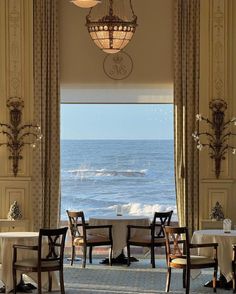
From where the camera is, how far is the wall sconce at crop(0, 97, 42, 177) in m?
14.3

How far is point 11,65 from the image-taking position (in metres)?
Answer: 14.4

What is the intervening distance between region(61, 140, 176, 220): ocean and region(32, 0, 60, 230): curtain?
38.6 ft

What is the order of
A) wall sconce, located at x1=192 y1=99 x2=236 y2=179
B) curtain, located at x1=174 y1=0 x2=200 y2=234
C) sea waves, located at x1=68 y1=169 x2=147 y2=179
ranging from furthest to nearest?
sea waves, located at x1=68 y1=169 x2=147 y2=179, curtain, located at x1=174 y1=0 x2=200 y2=234, wall sconce, located at x1=192 y1=99 x2=236 y2=179

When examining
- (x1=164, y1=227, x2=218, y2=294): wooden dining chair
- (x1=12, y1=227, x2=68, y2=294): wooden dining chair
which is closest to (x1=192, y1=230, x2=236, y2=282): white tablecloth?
(x1=164, y1=227, x2=218, y2=294): wooden dining chair

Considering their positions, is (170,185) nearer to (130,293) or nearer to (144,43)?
(144,43)

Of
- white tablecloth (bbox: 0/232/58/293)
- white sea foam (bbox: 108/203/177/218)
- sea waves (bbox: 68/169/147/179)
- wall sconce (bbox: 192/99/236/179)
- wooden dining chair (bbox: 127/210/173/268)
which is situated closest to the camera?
white tablecloth (bbox: 0/232/58/293)

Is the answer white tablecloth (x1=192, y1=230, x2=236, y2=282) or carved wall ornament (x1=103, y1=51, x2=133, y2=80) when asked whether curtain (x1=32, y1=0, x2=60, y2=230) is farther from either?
white tablecloth (x1=192, y1=230, x2=236, y2=282)

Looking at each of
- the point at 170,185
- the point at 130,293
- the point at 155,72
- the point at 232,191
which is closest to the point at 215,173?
the point at 232,191

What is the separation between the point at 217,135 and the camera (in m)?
14.1

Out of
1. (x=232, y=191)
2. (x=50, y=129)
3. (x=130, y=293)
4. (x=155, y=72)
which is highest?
(x=155, y=72)

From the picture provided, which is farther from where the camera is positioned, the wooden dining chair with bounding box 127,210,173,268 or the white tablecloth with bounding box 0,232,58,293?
the wooden dining chair with bounding box 127,210,173,268

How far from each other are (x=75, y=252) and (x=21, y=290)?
3649mm

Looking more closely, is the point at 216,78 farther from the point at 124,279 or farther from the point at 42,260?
the point at 42,260

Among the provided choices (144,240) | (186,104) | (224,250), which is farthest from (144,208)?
(224,250)
